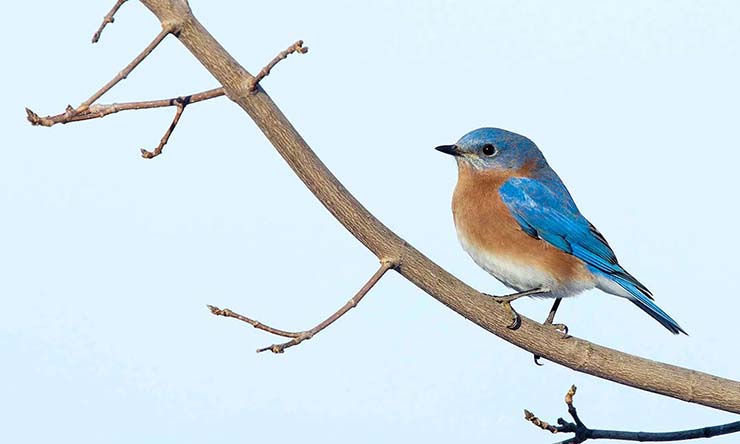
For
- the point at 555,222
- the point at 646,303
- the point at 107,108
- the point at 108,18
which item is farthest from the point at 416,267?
the point at 646,303

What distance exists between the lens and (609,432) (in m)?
4.86

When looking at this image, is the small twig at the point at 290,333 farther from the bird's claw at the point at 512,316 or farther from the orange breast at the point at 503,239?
the orange breast at the point at 503,239

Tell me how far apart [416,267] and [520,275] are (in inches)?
69.2

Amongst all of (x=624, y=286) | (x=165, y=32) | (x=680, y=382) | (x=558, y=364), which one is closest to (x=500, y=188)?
(x=624, y=286)

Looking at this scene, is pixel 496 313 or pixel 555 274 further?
pixel 555 274

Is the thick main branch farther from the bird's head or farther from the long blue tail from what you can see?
the bird's head

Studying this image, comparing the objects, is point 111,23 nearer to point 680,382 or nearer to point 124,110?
point 124,110

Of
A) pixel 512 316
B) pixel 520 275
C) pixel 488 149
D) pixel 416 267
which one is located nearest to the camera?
pixel 416 267

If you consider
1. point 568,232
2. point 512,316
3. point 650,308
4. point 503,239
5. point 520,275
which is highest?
point 568,232

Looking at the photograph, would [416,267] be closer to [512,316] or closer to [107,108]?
[512,316]

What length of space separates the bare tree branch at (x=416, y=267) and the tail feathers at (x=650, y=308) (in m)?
1.36

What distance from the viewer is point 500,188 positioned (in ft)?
21.4

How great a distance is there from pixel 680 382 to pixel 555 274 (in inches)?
60.3

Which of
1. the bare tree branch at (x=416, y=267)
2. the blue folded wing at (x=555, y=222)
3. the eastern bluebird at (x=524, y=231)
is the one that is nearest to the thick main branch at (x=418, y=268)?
the bare tree branch at (x=416, y=267)
